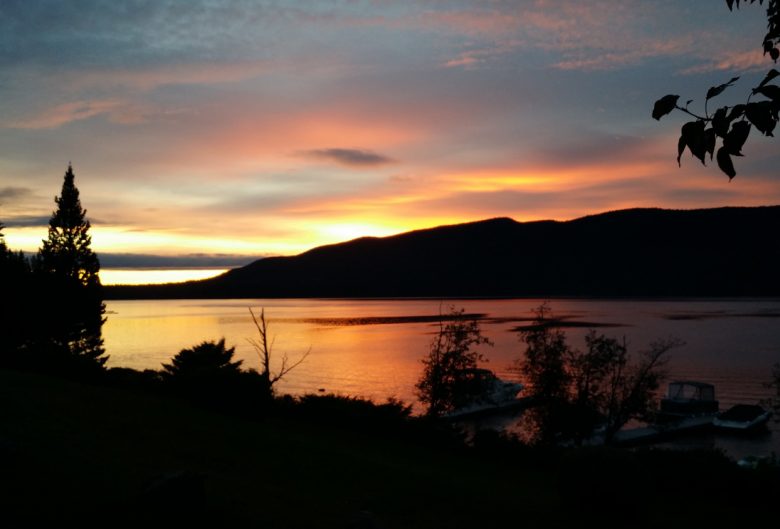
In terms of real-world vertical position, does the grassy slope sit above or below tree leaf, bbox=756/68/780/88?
below

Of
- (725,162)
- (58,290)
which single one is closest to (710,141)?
(725,162)

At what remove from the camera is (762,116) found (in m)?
3.72

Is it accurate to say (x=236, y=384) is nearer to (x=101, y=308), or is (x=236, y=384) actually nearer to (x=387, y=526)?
(x=387, y=526)

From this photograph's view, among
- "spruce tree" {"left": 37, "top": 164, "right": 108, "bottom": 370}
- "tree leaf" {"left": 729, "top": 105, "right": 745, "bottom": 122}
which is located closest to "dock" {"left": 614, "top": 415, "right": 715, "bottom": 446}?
"spruce tree" {"left": 37, "top": 164, "right": 108, "bottom": 370}

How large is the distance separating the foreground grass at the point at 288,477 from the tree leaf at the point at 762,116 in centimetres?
1013

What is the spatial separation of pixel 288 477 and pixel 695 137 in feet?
48.6

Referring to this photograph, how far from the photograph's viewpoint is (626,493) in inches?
645

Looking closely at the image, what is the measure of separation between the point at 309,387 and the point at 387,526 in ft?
215

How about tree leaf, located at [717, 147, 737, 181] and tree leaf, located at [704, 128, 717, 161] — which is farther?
tree leaf, located at [704, 128, 717, 161]

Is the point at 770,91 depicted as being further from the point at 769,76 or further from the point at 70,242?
the point at 70,242

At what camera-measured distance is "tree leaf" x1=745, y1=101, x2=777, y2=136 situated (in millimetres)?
3676

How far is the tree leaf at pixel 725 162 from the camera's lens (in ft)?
11.9

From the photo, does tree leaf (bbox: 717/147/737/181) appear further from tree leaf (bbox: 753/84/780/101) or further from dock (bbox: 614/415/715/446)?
dock (bbox: 614/415/715/446)

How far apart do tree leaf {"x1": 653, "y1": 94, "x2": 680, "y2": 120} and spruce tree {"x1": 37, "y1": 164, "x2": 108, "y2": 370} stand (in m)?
61.3
